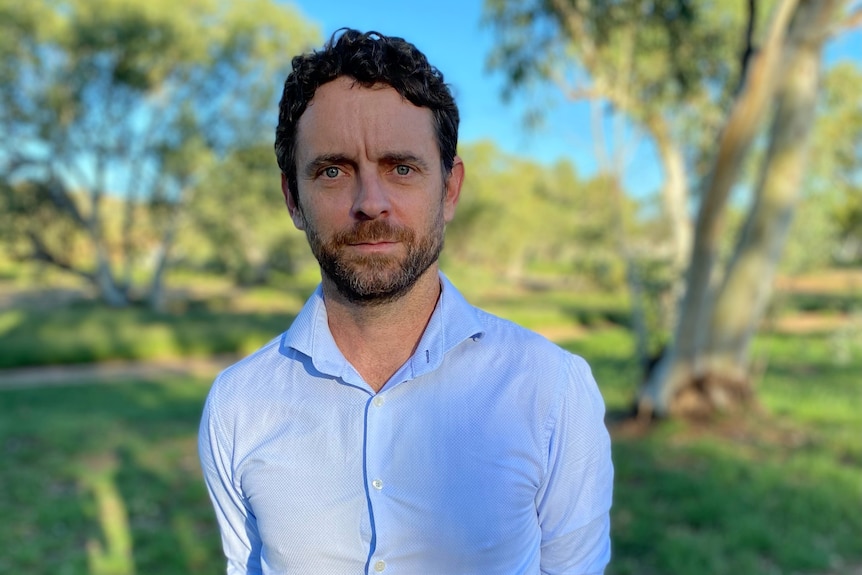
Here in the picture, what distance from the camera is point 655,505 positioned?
520 cm

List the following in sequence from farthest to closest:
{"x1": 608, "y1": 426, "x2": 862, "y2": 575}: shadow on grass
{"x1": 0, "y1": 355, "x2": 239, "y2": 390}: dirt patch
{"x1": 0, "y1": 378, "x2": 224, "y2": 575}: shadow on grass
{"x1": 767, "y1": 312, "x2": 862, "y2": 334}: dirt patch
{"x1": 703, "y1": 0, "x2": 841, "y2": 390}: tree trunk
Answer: {"x1": 767, "y1": 312, "x2": 862, "y2": 334}: dirt patch
{"x1": 0, "y1": 355, "x2": 239, "y2": 390}: dirt patch
{"x1": 703, "y1": 0, "x2": 841, "y2": 390}: tree trunk
{"x1": 0, "y1": 378, "x2": 224, "y2": 575}: shadow on grass
{"x1": 608, "y1": 426, "x2": 862, "y2": 575}: shadow on grass

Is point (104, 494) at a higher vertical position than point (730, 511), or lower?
lower

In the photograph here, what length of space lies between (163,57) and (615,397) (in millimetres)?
17240

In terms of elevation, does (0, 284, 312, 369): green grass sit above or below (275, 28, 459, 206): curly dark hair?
below

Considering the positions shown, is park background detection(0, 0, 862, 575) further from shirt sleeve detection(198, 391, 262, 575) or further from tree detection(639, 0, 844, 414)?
shirt sleeve detection(198, 391, 262, 575)

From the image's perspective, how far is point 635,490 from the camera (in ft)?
18.1

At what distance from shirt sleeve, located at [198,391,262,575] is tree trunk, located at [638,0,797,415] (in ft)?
18.6

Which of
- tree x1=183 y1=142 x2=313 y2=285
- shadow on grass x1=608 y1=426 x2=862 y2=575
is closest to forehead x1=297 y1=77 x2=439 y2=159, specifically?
shadow on grass x1=608 y1=426 x2=862 y2=575

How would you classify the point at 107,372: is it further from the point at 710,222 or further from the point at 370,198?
the point at 370,198

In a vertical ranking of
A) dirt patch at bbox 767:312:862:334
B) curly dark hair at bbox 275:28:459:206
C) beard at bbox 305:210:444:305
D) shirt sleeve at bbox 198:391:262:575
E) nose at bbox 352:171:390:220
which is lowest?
dirt patch at bbox 767:312:862:334

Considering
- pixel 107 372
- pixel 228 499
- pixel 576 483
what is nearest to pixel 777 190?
pixel 576 483

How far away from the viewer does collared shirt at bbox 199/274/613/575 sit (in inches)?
53.0

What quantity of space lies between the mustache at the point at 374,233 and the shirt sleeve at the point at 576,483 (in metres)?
0.42

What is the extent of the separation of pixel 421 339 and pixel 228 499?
539 millimetres
